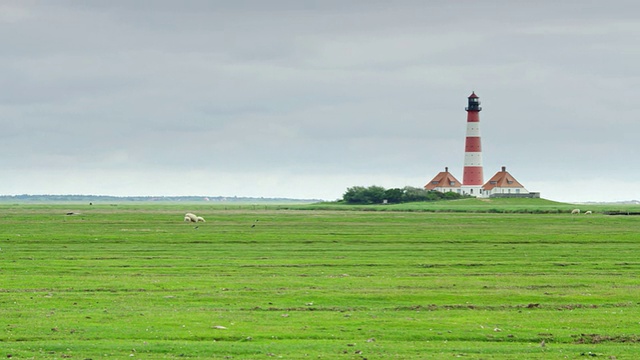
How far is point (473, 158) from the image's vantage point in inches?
5979

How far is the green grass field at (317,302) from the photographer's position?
18.7m

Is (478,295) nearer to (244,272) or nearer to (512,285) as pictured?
(512,285)

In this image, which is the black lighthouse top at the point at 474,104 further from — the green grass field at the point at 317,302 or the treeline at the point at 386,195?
the green grass field at the point at 317,302

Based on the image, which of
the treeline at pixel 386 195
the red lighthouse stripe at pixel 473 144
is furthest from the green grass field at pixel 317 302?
the treeline at pixel 386 195

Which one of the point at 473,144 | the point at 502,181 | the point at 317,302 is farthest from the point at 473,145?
the point at 317,302

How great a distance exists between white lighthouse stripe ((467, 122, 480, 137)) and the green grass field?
10204 centimetres

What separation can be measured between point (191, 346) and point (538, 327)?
8.37 m

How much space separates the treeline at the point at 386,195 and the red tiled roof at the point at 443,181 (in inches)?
243

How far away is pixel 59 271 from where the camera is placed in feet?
111

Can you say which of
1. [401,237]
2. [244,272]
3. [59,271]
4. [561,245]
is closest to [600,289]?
[244,272]

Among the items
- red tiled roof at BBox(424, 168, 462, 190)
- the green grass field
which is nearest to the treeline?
red tiled roof at BBox(424, 168, 462, 190)

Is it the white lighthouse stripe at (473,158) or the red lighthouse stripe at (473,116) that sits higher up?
the red lighthouse stripe at (473,116)

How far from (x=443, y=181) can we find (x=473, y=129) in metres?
27.0

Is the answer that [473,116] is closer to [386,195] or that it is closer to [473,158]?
[473,158]
